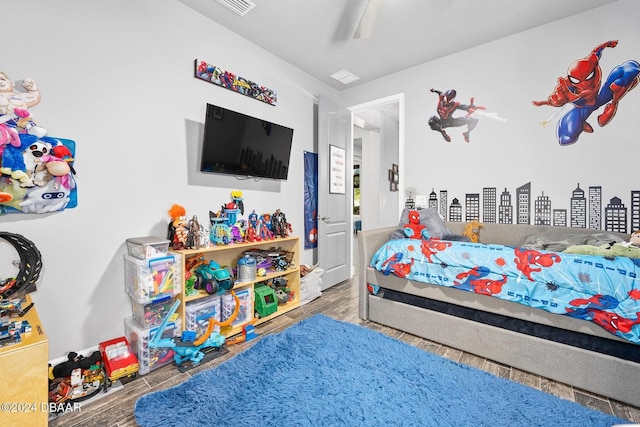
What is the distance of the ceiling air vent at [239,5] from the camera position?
2.13 meters

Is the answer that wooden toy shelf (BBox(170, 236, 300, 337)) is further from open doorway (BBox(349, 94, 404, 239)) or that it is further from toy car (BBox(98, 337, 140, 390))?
open doorway (BBox(349, 94, 404, 239))

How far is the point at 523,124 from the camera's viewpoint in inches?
101

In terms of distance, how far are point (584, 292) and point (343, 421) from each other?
1.49 m

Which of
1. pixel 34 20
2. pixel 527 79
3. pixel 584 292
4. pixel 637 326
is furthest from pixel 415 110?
pixel 34 20

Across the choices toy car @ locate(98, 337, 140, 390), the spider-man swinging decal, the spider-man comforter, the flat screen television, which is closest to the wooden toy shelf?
toy car @ locate(98, 337, 140, 390)

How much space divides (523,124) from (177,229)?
124 inches

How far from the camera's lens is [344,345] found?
1.97 metres

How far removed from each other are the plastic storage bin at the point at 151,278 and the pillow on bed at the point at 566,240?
262 cm

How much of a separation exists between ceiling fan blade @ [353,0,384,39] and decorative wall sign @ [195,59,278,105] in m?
1.21

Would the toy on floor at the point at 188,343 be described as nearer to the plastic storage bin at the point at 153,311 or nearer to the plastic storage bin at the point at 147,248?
the plastic storage bin at the point at 153,311

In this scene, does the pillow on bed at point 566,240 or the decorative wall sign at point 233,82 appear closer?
the pillow on bed at point 566,240

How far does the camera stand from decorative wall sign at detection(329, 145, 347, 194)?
3.46 m

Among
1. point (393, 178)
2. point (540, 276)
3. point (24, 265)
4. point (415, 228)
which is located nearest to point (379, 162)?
point (393, 178)

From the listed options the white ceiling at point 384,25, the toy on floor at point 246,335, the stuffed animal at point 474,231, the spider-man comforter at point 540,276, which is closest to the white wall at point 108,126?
the white ceiling at point 384,25
